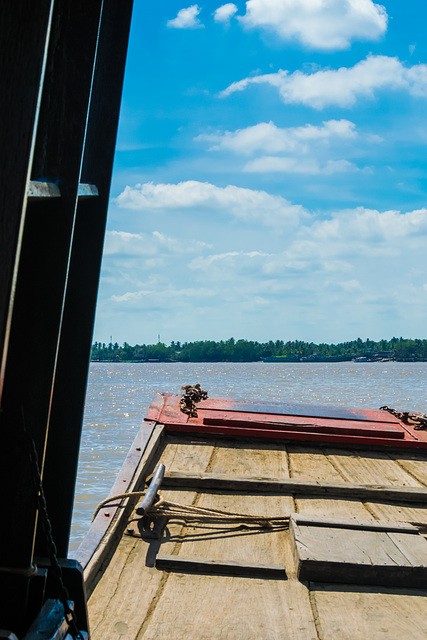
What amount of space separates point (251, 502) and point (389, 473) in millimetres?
1436

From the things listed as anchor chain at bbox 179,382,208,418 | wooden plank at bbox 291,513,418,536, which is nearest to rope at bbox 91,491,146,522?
wooden plank at bbox 291,513,418,536

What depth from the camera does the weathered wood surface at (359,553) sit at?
2.66m

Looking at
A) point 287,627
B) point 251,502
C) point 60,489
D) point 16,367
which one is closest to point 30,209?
point 16,367

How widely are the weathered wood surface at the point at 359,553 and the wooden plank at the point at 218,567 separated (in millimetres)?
134

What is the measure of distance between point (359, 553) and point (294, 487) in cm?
119

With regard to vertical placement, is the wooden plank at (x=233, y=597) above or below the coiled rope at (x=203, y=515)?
below

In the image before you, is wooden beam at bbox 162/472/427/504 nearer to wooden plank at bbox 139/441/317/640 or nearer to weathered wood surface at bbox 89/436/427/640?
A: weathered wood surface at bbox 89/436/427/640

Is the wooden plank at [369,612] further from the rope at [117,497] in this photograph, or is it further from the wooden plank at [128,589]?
the rope at [117,497]

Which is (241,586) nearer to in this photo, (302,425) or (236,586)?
(236,586)

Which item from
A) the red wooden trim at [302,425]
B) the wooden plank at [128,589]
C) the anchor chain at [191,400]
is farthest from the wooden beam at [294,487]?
the anchor chain at [191,400]

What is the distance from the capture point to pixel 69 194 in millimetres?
1618

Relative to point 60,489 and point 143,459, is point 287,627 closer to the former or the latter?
point 60,489

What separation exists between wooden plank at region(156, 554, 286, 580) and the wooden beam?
1.19 metres

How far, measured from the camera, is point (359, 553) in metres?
2.78
